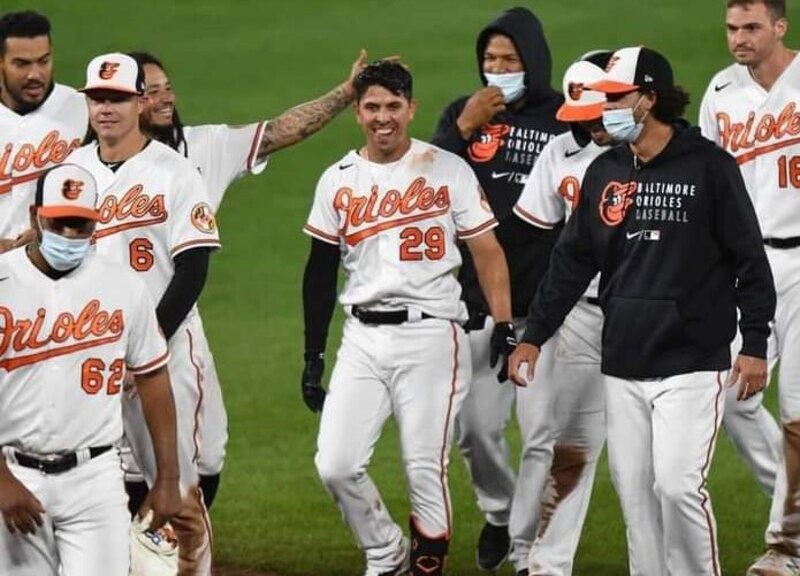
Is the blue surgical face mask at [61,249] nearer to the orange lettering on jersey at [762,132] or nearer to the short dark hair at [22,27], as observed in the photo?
the short dark hair at [22,27]

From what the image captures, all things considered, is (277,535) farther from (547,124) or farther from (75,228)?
(75,228)

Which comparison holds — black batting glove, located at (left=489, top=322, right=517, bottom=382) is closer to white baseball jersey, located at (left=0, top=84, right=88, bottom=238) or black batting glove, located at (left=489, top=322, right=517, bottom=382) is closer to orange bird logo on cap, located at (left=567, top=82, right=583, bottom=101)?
orange bird logo on cap, located at (left=567, top=82, right=583, bottom=101)

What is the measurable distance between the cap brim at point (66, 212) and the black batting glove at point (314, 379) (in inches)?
85.1

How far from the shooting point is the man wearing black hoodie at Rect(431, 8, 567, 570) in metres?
10.2

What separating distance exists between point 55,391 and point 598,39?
17021 millimetres

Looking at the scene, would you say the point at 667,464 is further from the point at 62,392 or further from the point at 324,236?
the point at 62,392

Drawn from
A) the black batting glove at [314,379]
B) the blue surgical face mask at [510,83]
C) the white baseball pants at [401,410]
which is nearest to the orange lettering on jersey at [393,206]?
the white baseball pants at [401,410]

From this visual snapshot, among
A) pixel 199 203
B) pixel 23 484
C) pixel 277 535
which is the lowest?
pixel 277 535

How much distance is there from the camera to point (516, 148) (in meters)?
10.2

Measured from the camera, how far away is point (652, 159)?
28.2 ft

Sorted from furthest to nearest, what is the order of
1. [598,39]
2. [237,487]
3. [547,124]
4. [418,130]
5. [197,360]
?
[598,39], [418,130], [237,487], [547,124], [197,360]

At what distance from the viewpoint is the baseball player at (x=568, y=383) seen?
9.52 metres

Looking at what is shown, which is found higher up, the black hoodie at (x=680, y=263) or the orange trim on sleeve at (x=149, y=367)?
the black hoodie at (x=680, y=263)

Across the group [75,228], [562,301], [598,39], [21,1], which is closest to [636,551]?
[562,301]
